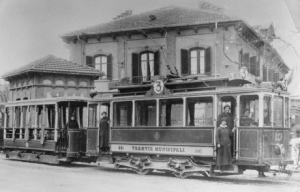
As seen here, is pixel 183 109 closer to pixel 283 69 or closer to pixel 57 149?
pixel 283 69

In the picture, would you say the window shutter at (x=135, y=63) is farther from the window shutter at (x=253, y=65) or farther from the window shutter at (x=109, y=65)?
the window shutter at (x=253, y=65)

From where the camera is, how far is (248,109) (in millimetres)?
7984

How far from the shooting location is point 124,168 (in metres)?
10.2

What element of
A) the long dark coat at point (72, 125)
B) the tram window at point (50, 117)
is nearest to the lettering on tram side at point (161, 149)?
the long dark coat at point (72, 125)

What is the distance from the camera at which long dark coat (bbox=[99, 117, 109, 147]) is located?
974cm

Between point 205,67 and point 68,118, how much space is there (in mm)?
4436

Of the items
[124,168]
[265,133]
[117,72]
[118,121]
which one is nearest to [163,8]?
[117,72]

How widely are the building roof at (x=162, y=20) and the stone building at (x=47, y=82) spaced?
2.30 m

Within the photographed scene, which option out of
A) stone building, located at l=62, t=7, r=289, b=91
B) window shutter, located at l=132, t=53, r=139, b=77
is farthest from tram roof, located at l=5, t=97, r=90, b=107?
window shutter, located at l=132, t=53, r=139, b=77

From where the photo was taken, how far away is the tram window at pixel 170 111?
8.51 m

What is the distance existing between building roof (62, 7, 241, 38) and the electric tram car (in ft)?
3.48

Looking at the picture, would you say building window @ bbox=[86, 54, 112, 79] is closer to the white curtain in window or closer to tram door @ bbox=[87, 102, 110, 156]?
tram door @ bbox=[87, 102, 110, 156]

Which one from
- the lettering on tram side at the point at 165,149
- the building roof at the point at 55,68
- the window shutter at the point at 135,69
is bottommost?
the lettering on tram side at the point at 165,149

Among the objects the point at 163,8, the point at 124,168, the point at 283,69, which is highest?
the point at 163,8
